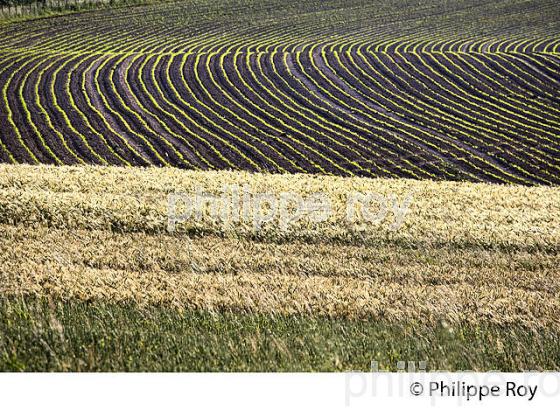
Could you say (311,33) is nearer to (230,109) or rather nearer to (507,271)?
(230,109)

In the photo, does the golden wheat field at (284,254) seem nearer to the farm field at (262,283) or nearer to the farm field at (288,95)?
the farm field at (262,283)

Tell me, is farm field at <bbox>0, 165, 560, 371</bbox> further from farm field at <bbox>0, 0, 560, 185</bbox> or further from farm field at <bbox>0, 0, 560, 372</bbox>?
farm field at <bbox>0, 0, 560, 185</bbox>

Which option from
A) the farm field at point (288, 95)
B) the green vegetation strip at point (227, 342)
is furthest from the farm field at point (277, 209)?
the farm field at point (288, 95)

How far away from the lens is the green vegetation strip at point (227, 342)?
7059 mm

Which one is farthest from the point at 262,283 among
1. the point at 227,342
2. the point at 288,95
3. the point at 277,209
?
the point at 288,95

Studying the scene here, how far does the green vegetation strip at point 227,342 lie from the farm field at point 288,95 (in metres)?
21.4

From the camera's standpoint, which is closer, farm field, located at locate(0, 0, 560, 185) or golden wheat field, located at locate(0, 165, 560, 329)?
golden wheat field, located at locate(0, 165, 560, 329)

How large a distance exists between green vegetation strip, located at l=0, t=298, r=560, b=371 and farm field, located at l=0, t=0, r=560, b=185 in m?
21.4

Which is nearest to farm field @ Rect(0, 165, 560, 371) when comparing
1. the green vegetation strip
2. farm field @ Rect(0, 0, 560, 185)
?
the green vegetation strip

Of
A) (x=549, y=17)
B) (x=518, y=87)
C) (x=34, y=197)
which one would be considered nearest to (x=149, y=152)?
(x=34, y=197)

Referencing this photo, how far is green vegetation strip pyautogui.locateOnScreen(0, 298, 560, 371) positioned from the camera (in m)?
7.06

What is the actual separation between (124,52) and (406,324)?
4929cm

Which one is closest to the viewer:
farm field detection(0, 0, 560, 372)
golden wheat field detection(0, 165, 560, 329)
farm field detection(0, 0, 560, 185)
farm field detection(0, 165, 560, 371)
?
farm field detection(0, 165, 560, 371)

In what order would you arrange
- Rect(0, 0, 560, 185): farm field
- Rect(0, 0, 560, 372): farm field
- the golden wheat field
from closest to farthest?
Rect(0, 0, 560, 372): farm field < the golden wheat field < Rect(0, 0, 560, 185): farm field
